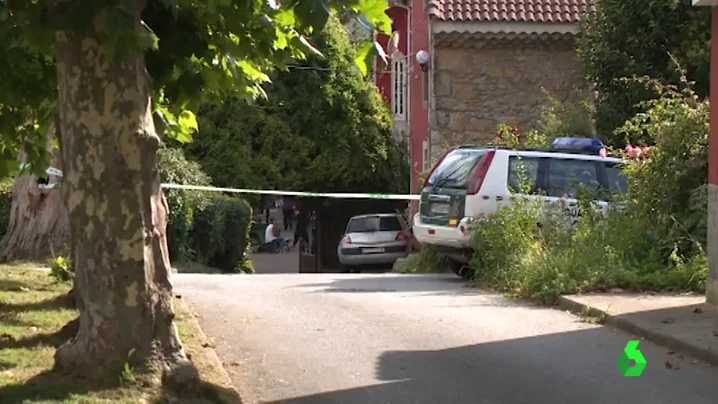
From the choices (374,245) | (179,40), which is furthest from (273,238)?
(179,40)

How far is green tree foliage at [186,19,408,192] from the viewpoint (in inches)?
1201

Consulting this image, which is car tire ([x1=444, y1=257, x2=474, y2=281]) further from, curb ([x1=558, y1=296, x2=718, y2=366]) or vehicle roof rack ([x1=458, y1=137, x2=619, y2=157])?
curb ([x1=558, y1=296, x2=718, y2=366])

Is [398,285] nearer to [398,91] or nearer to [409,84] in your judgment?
[409,84]

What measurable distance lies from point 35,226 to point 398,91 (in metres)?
19.3

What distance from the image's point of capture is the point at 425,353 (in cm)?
905

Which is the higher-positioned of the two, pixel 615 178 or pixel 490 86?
pixel 490 86

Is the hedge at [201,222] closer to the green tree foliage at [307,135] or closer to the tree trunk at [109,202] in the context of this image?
the green tree foliage at [307,135]

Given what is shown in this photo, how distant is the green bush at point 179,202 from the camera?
22375 millimetres

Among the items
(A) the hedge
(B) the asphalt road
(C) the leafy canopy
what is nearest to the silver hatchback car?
(A) the hedge

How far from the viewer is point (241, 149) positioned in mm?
30328

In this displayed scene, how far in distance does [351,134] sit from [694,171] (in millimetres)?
18429

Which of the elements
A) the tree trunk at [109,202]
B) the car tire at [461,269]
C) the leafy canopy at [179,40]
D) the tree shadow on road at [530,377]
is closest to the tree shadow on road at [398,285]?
the car tire at [461,269]

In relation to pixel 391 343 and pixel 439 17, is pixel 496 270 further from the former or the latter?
pixel 439 17

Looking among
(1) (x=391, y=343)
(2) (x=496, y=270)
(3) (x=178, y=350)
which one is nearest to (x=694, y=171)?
(2) (x=496, y=270)
